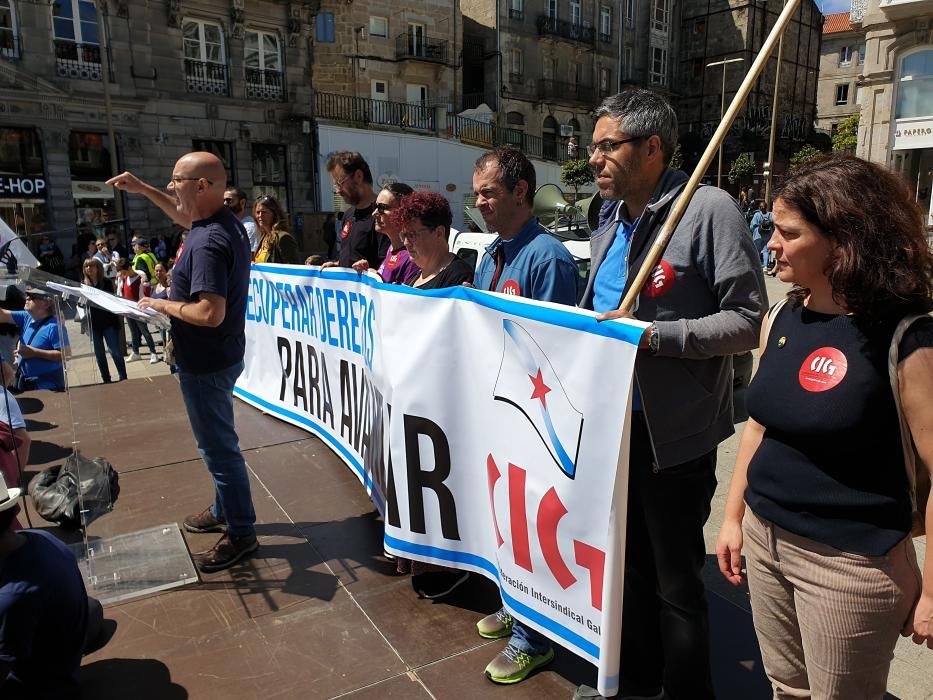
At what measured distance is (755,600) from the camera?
189cm

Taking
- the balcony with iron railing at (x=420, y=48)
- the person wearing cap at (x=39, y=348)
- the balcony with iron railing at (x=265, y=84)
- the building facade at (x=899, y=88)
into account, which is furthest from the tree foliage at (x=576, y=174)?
the person wearing cap at (x=39, y=348)

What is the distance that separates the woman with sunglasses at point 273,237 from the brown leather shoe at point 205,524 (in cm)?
276

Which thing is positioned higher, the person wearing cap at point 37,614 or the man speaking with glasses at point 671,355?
the man speaking with glasses at point 671,355

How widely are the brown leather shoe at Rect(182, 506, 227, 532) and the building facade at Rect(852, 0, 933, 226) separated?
24.9 metres

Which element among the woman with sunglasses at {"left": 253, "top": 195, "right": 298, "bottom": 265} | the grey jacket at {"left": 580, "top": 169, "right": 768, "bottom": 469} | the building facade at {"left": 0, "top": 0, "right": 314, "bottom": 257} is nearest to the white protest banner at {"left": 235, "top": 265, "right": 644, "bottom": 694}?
the grey jacket at {"left": 580, "top": 169, "right": 768, "bottom": 469}

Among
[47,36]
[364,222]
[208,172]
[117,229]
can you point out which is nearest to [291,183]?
[117,229]

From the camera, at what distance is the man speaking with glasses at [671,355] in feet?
6.51

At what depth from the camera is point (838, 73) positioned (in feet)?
188

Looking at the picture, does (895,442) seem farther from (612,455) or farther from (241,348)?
(241,348)

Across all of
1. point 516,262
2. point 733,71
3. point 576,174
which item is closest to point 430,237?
point 516,262

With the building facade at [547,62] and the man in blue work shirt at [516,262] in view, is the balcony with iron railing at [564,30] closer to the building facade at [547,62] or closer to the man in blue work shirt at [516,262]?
the building facade at [547,62]

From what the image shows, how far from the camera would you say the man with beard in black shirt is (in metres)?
4.85

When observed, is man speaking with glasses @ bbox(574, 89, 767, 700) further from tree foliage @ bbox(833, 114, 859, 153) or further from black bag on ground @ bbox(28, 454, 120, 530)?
tree foliage @ bbox(833, 114, 859, 153)

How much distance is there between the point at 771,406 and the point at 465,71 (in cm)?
3816
